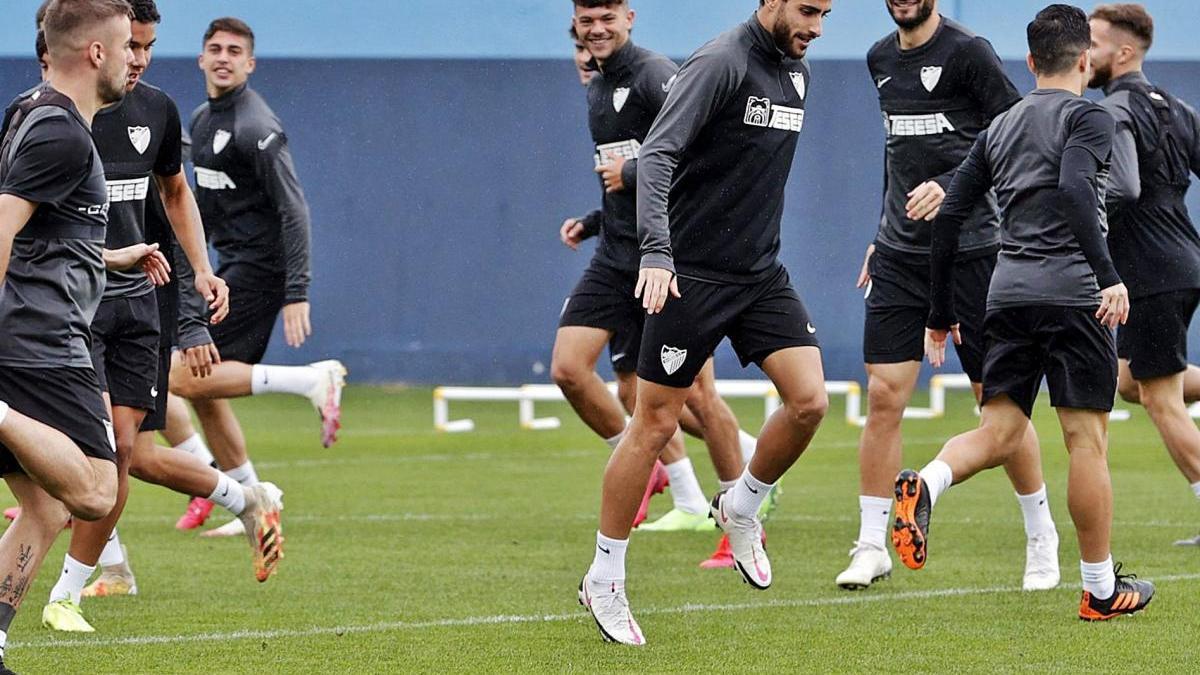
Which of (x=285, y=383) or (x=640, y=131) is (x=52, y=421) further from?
(x=285, y=383)

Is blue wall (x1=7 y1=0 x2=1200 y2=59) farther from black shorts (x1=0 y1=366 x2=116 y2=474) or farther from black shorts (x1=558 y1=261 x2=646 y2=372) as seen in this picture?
black shorts (x1=0 y1=366 x2=116 y2=474)

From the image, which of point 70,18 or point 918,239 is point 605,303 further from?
point 70,18

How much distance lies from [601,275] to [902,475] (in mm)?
2478

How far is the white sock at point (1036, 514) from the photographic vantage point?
23.1 feet

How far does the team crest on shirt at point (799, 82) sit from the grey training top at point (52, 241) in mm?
2293

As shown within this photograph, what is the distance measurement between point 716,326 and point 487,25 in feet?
41.7

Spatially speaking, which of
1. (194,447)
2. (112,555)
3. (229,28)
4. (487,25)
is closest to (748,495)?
(112,555)

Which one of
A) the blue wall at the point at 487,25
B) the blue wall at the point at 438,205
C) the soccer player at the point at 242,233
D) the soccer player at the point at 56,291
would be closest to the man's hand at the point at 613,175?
the soccer player at the point at 242,233

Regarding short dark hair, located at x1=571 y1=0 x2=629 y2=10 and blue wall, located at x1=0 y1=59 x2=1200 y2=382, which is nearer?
short dark hair, located at x1=571 y1=0 x2=629 y2=10

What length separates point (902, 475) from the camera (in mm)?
6105

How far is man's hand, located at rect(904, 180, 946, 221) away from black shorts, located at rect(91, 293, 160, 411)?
111 inches

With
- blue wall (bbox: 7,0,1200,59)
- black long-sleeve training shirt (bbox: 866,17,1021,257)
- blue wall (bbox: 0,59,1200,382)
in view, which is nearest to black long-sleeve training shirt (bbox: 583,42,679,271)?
black long-sleeve training shirt (bbox: 866,17,1021,257)

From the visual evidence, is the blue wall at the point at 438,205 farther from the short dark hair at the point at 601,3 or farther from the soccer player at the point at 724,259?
the soccer player at the point at 724,259

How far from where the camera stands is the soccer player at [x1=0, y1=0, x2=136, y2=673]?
4812 mm
